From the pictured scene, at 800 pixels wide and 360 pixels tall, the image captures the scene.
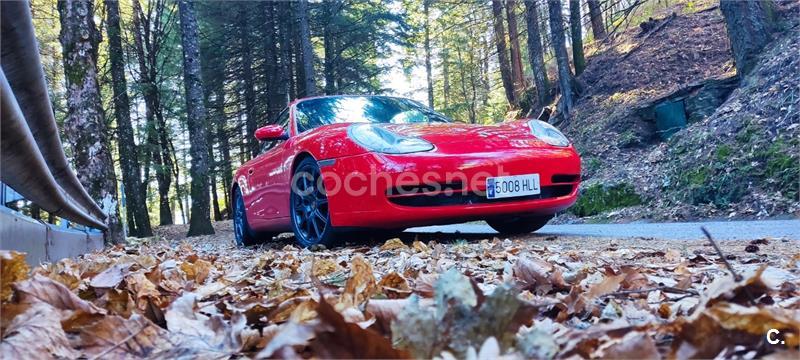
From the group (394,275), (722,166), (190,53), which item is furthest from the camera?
(190,53)

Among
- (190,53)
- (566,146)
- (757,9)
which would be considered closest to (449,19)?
(190,53)

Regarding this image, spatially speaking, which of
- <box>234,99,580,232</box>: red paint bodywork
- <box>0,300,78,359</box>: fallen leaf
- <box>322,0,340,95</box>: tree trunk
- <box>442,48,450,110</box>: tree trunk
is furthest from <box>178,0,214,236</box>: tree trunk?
<box>442,48,450,110</box>: tree trunk

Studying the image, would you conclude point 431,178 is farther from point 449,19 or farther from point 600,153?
point 449,19

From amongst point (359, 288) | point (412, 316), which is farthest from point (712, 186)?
point (412, 316)

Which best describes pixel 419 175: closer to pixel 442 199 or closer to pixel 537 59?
pixel 442 199

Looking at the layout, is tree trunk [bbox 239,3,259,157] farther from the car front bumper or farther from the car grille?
the car grille

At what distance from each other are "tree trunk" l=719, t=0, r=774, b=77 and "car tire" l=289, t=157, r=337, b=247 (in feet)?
21.7

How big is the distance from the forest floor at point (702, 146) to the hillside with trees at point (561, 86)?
2cm

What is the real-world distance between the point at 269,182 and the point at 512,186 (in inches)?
94.9

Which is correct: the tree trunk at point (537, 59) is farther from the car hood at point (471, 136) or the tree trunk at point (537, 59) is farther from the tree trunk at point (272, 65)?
the car hood at point (471, 136)

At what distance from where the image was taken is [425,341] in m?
0.88

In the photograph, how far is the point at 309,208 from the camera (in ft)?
16.2

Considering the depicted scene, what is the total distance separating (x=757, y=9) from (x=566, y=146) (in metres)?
Answer: 5.88

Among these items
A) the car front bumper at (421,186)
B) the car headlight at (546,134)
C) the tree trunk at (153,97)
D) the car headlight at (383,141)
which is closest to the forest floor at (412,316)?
the car front bumper at (421,186)
